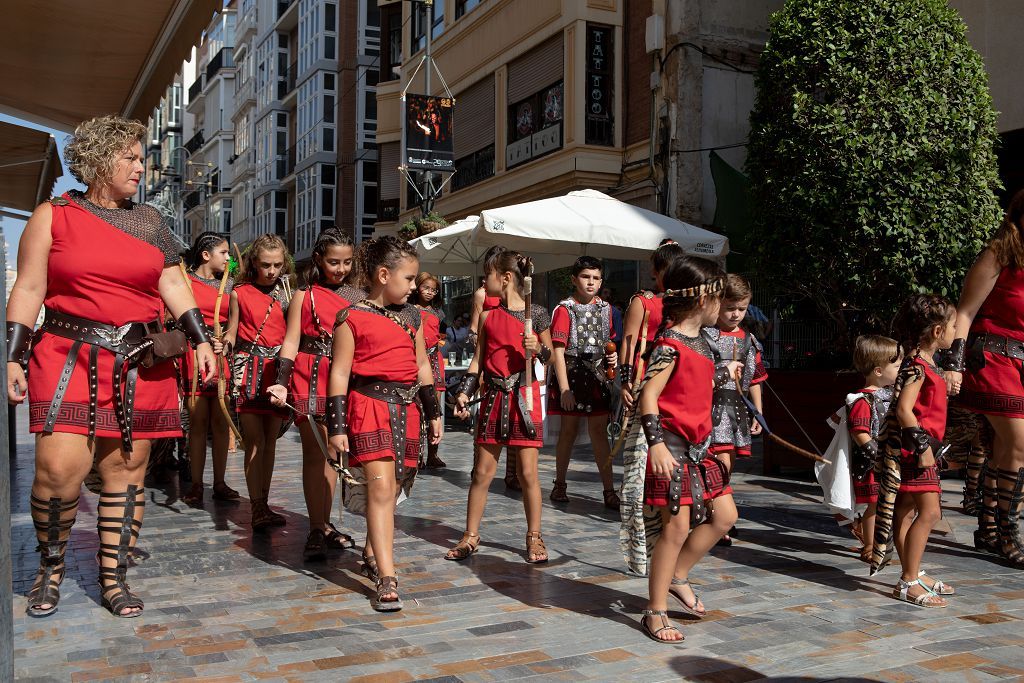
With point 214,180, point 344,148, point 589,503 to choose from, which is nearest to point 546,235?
point 589,503

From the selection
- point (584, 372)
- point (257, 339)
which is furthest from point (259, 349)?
point (584, 372)

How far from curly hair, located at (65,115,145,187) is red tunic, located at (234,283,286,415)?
2303 millimetres

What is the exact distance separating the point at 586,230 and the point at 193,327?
6198mm

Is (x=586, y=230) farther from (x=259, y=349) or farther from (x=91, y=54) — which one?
(x=91, y=54)

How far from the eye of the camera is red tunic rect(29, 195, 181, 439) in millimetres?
4289

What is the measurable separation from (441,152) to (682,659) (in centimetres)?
1478

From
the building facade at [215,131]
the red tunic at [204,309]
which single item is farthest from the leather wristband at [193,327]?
the building facade at [215,131]

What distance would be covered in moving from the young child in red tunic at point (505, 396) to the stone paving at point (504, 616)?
0.28 m

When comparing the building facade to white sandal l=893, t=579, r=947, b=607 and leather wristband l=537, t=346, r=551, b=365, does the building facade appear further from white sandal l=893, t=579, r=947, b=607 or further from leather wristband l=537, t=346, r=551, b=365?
white sandal l=893, t=579, r=947, b=607

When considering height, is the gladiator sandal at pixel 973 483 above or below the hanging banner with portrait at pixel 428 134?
below

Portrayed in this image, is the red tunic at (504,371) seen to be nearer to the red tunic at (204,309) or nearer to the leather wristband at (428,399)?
the leather wristband at (428,399)

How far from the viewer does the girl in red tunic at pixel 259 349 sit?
6.57 meters

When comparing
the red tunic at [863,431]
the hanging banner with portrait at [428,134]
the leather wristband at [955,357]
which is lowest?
the red tunic at [863,431]

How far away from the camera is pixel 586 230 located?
10.4 meters
